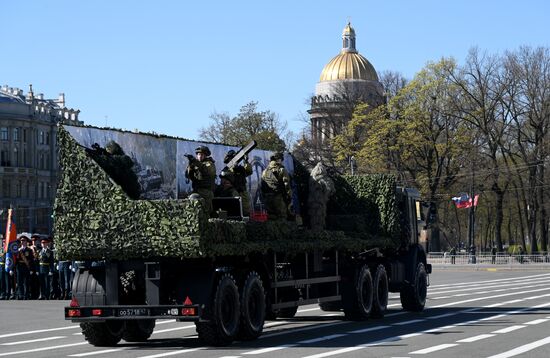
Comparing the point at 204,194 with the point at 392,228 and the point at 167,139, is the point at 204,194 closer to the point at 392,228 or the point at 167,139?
the point at 167,139

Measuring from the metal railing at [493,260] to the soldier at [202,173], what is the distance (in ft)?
171

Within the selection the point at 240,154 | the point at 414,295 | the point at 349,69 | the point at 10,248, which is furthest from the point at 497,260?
the point at 349,69

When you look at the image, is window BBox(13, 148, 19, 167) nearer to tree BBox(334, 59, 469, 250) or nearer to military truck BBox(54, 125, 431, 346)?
tree BBox(334, 59, 469, 250)

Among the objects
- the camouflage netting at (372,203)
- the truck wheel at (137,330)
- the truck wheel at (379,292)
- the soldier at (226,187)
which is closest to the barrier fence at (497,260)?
the camouflage netting at (372,203)

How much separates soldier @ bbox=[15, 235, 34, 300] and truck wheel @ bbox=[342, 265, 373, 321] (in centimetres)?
1355

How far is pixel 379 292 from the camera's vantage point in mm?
24406

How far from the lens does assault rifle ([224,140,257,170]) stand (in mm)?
20628

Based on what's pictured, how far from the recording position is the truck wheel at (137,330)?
1889 cm

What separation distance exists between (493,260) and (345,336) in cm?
5695

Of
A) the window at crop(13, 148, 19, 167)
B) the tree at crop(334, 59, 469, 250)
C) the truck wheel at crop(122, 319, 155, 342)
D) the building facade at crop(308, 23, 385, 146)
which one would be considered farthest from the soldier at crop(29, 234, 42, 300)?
the window at crop(13, 148, 19, 167)

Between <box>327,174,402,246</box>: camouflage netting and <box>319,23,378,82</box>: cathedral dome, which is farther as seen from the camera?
<box>319,23,378,82</box>: cathedral dome

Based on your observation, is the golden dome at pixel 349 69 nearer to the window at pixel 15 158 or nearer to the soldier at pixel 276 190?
the window at pixel 15 158

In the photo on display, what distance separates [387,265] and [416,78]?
5901cm

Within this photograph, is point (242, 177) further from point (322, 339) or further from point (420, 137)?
point (420, 137)
